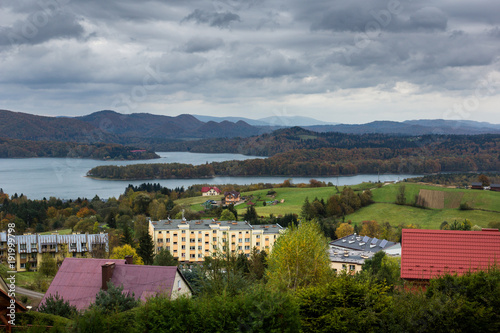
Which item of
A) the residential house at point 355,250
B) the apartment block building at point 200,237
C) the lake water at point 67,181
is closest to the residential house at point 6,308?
the residential house at point 355,250

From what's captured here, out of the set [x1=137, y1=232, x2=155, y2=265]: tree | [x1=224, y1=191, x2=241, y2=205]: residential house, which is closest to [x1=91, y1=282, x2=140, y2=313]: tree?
[x1=137, y1=232, x2=155, y2=265]: tree

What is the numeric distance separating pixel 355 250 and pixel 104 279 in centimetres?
2337

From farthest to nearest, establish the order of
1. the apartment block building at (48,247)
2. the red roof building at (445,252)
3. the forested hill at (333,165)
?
the forested hill at (333,165) → the apartment block building at (48,247) → the red roof building at (445,252)

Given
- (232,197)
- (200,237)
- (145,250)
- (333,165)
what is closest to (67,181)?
(232,197)

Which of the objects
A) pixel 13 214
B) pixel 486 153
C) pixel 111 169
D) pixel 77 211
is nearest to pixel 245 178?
pixel 111 169

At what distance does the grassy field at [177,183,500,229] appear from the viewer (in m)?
48.7

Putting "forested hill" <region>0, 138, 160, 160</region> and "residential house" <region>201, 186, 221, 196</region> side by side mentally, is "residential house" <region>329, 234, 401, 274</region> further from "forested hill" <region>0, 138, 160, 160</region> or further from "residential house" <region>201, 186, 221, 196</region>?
"forested hill" <region>0, 138, 160, 160</region>

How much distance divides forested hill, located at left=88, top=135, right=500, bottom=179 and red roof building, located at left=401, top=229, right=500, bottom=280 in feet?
365

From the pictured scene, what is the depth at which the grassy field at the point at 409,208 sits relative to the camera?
48656mm

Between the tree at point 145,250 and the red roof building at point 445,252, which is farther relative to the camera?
the tree at point 145,250

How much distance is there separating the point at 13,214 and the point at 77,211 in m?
8.43

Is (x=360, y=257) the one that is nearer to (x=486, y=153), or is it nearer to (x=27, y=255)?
(x=27, y=255)

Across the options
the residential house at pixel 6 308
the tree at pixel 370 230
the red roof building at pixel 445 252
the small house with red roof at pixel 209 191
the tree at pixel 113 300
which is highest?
the residential house at pixel 6 308

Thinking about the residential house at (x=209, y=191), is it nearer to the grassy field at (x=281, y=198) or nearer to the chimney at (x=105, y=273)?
the grassy field at (x=281, y=198)
